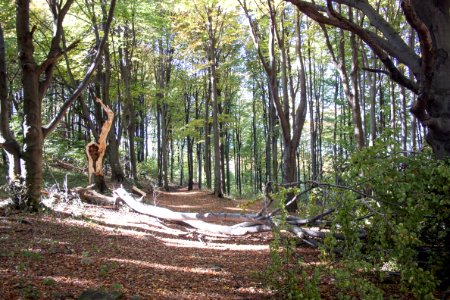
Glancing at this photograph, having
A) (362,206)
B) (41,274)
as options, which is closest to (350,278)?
(362,206)

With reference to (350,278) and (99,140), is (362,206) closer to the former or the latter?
(350,278)

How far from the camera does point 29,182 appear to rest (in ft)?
26.4

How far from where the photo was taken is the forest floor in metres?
4.29

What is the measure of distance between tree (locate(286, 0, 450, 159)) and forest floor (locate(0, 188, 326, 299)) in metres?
2.79

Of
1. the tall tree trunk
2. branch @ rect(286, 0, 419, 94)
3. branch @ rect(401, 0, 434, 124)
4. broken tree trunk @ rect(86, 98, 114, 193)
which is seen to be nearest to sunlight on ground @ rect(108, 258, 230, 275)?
branch @ rect(401, 0, 434, 124)

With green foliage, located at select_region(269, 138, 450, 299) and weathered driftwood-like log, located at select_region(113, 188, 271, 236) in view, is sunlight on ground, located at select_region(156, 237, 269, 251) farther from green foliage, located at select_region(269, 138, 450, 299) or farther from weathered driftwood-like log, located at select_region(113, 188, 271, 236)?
green foliage, located at select_region(269, 138, 450, 299)

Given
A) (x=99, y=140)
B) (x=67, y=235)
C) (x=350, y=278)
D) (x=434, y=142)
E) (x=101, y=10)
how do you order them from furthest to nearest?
(x=101, y=10)
(x=99, y=140)
(x=67, y=235)
(x=434, y=142)
(x=350, y=278)

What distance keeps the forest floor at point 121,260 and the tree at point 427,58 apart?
2.79m

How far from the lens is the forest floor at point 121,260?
14.1ft

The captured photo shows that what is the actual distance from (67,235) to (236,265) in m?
3.22

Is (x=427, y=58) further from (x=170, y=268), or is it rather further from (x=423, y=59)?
(x=170, y=268)

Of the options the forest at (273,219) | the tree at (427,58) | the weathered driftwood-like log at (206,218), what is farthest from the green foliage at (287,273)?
the weathered driftwood-like log at (206,218)

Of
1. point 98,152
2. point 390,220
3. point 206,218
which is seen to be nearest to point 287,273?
point 390,220

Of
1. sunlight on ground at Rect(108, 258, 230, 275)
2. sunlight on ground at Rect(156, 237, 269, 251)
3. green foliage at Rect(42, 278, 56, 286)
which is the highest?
green foliage at Rect(42, 278, 56, 286)
